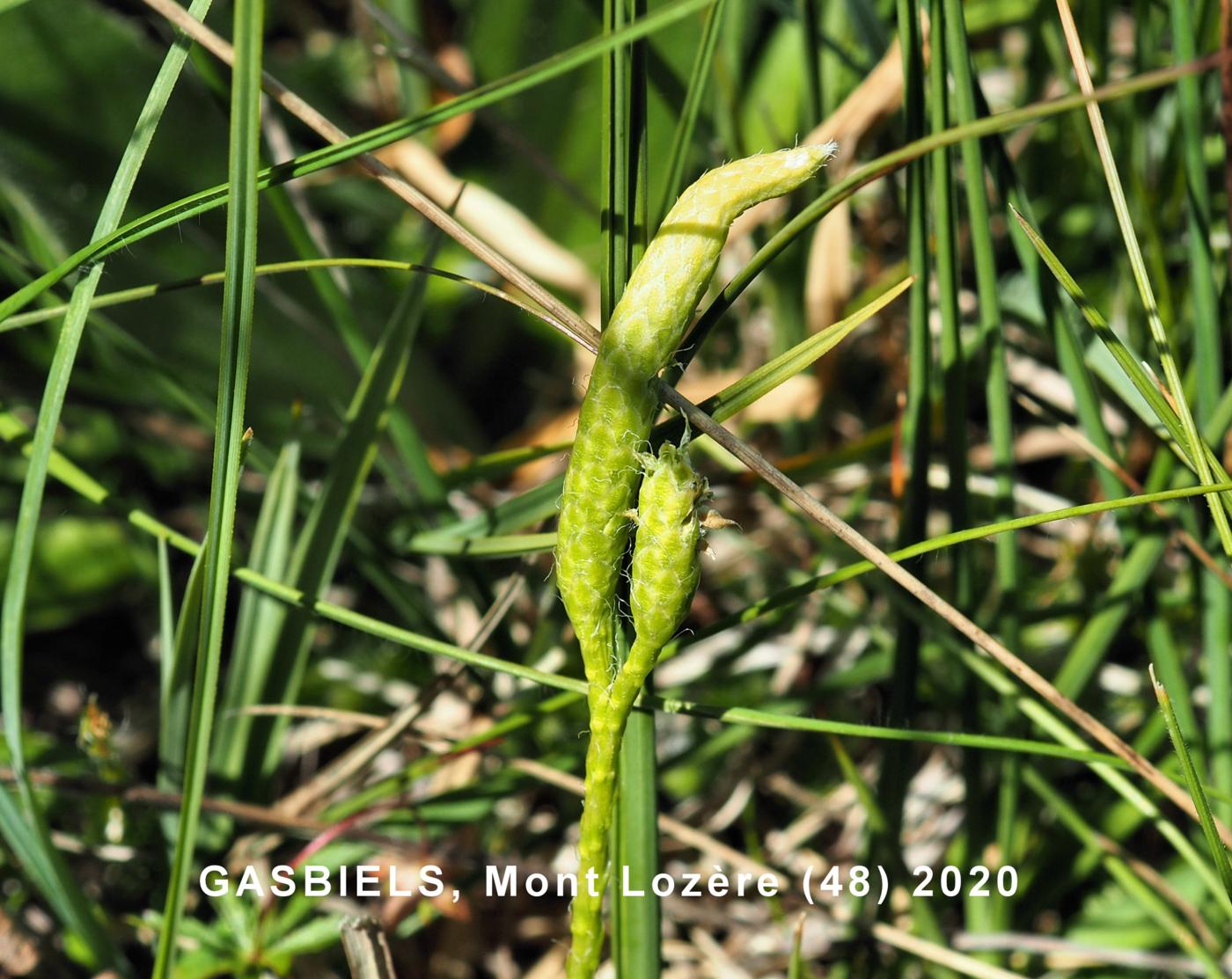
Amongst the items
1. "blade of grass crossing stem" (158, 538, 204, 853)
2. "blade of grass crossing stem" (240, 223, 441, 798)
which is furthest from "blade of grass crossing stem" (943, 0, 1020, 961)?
"blade of grass crossing stem" (158, 538, 204, 853)

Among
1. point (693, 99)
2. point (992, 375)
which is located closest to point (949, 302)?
point (992, 375)

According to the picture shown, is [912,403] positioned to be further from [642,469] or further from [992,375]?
[642,469]

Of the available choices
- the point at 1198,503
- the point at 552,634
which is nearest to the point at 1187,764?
the point at 1198,503

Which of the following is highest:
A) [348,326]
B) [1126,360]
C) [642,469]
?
[348,326]

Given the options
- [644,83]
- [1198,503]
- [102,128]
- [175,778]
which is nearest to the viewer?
[644,83]

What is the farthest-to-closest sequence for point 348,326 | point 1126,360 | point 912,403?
point 348,326
point 912,403
point 1126,360

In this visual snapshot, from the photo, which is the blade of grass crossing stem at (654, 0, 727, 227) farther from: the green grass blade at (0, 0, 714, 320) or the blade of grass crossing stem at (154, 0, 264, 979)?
the blade of grass crossing stem at (154, 0, 264, 979)

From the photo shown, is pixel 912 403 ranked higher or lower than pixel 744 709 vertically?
higher

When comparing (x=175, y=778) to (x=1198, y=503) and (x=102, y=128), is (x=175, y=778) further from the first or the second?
(x=1198, y=503)
